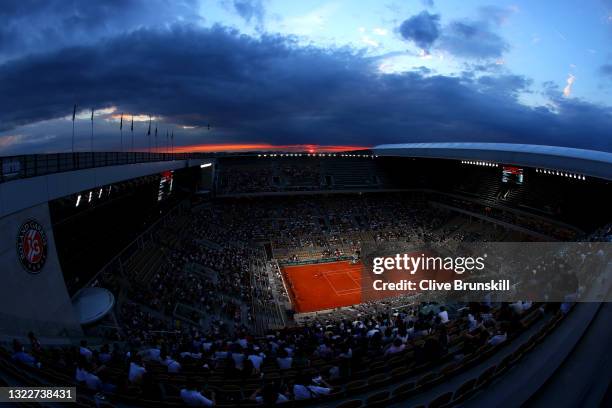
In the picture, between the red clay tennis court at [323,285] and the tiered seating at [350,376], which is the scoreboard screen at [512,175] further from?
the tiered seating at [350,376]

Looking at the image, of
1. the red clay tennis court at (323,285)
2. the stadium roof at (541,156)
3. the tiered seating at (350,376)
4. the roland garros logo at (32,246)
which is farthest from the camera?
the red clay tennis court at (323,285)

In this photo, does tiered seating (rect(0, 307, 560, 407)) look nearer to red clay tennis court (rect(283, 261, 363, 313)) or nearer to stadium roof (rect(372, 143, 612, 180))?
red clay tennis court (rect(283, 261, 363, 313))

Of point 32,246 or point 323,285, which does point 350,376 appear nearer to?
point 32,246

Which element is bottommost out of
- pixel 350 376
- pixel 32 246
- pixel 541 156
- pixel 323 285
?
pixel 323 285

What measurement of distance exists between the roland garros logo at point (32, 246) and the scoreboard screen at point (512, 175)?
39.6 meters

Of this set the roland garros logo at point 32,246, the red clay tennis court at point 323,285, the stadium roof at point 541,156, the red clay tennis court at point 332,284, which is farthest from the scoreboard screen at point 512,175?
the roland garros logo at point 32,246

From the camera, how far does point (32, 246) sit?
1073 cm

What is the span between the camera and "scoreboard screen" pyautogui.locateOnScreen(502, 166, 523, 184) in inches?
1415

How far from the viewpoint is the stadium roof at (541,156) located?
24.2 metres

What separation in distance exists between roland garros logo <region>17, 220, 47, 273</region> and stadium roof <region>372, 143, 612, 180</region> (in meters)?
31.4

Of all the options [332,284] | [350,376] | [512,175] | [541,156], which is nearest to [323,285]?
[332,284]

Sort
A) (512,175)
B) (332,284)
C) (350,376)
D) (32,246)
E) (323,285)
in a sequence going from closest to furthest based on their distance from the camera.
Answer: (350,376)
(32,246)
(323,285)
(332,284)
(512,175)

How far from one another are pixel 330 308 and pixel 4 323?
67.1 feet

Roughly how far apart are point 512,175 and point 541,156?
996 centimetres
